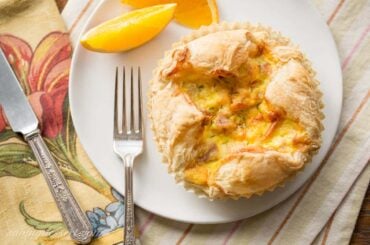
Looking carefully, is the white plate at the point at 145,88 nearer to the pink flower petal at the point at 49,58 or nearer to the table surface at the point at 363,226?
the pink flower petal at the point at 49,58

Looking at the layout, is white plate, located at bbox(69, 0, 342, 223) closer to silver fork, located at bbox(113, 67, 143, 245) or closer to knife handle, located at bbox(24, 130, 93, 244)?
silver fork, located at bbox(113, 67, 143, 245)

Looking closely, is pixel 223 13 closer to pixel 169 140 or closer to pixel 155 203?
pixel 169 140

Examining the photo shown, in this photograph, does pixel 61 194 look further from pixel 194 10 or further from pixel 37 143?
pixel 194 10

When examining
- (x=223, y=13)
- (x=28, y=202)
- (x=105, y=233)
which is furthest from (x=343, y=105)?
(x=28, y=202)

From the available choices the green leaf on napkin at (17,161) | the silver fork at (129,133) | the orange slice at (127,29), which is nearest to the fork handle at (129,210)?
the silver fork at (129,133)

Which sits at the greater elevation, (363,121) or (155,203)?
(363,121)
